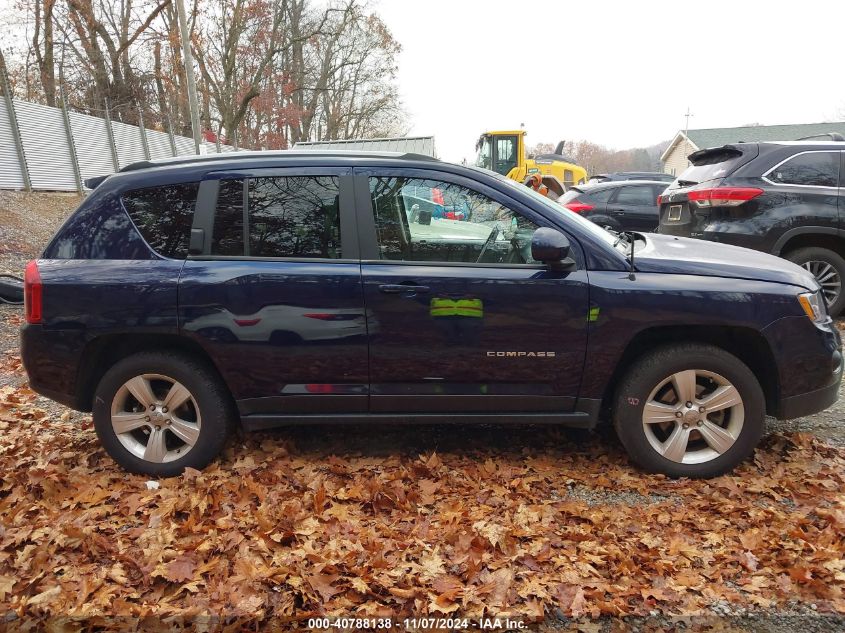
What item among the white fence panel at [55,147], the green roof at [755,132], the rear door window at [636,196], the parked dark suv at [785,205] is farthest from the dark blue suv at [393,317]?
the green roof at [755,132]

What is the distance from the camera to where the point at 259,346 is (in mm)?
3195

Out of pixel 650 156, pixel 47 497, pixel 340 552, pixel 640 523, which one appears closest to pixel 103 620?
pixel 340 552

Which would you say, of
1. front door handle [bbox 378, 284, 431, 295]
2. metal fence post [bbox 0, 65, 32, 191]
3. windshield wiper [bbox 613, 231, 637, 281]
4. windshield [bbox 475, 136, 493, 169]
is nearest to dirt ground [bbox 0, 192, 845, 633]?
front door handle [bbox 378, 284, 431, 295]

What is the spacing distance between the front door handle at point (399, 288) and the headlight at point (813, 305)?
207cm

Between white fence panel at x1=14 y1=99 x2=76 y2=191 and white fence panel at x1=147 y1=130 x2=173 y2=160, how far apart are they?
5415 millimetres

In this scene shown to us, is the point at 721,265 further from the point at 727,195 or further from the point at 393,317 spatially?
the point at 727,195

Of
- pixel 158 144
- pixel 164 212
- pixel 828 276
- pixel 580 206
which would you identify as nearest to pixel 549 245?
pixel 164 212

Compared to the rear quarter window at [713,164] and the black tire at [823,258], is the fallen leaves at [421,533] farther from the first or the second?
the rear quarter window at [713,164]

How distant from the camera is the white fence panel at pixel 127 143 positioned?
20250 millimetres

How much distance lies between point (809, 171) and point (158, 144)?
23.5 metres

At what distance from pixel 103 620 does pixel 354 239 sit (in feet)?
6.90

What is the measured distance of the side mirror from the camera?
9.86 feet

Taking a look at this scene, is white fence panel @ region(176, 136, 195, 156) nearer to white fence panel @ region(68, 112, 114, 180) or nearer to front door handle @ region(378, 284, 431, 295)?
white fence panel @ region(68, 112, 114, 180)

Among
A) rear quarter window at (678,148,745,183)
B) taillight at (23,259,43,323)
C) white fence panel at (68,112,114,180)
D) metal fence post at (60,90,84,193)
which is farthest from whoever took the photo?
white fence panel at (68,112,114,180)
